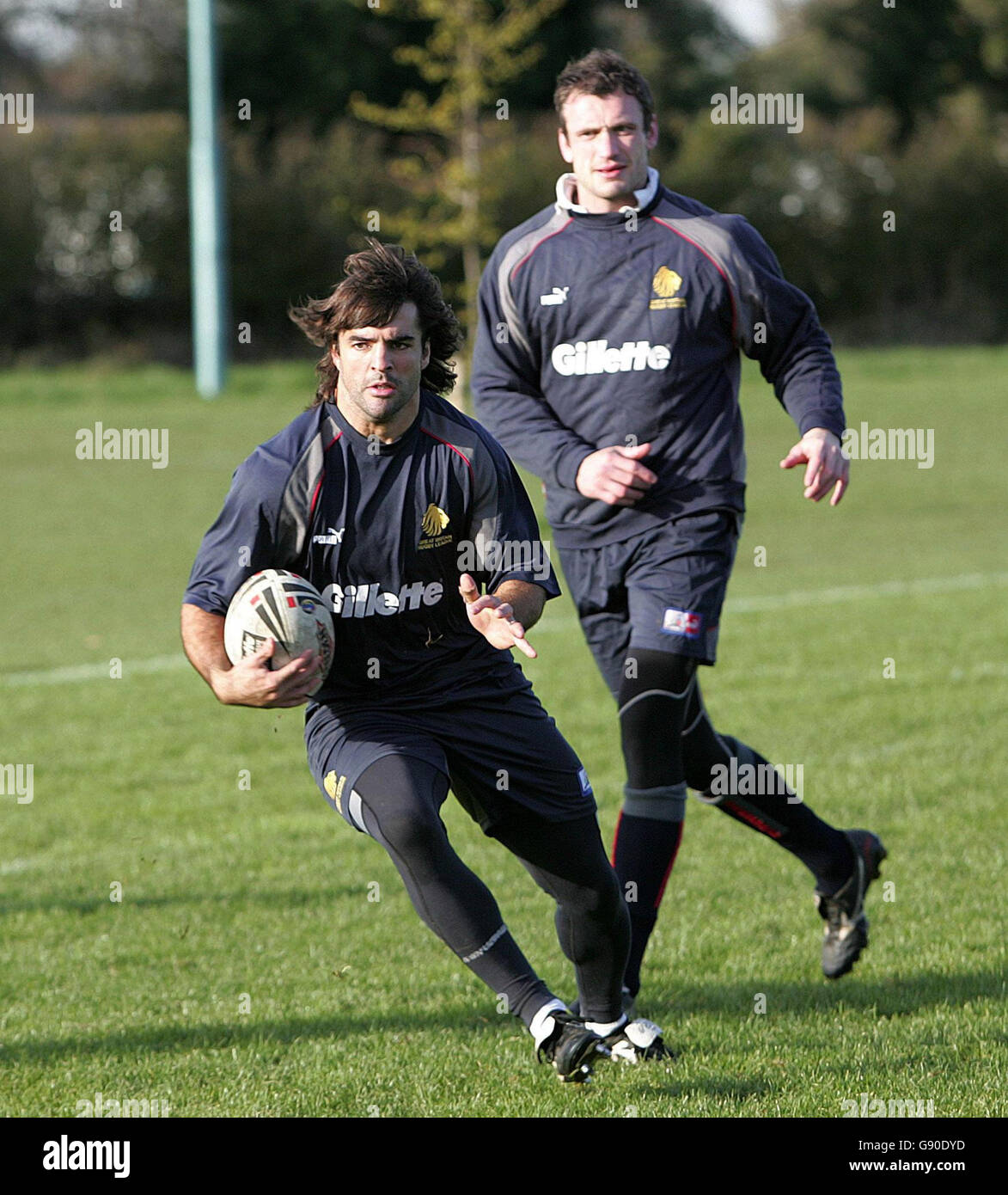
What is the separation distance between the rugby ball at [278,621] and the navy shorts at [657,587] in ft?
4.55

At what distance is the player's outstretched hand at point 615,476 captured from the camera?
214 inches

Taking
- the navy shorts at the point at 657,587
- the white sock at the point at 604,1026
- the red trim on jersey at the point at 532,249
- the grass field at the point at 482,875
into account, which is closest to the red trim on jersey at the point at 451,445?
the navy shorts at the point at 657,587

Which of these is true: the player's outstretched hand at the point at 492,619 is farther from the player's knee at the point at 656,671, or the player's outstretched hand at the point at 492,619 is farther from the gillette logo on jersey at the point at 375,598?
the player's knee at the point at 656,671

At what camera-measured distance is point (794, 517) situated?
19.9 meters

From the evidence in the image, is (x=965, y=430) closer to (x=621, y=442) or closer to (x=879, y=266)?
(x=879, y=266)

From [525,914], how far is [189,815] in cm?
222

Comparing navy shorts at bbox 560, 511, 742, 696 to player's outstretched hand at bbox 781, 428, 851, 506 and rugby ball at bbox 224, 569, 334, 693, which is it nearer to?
player's outstretched hand at bbox 781, 428, 851, 506

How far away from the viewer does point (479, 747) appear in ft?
15.4

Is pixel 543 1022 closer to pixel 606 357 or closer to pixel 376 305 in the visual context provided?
pixel 376 305

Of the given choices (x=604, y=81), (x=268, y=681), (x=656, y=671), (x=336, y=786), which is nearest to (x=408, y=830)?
(x=336, y=786)

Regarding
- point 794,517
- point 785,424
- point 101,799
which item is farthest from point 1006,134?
point 101,799

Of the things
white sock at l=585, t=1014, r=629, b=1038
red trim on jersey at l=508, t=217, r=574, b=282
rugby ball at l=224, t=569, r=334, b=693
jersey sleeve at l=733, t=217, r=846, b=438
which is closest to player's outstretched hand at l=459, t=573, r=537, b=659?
rugby ball at l=224, t=569, r=334, b=693

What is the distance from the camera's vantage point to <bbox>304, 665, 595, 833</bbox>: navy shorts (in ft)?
15.2
